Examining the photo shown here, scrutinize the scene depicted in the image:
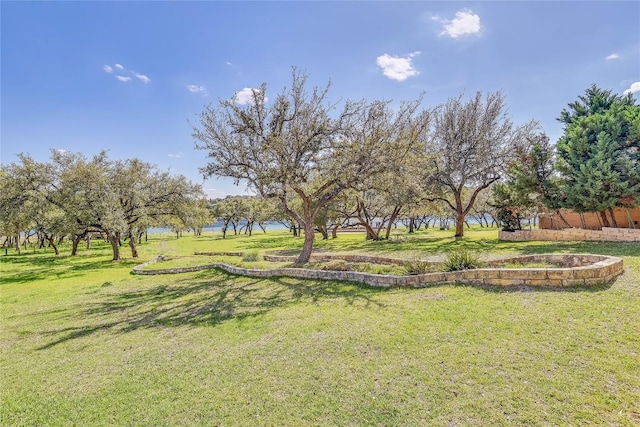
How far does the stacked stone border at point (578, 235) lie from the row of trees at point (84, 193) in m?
19.4

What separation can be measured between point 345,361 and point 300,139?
8.19m

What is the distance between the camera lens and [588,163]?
12.5 meters

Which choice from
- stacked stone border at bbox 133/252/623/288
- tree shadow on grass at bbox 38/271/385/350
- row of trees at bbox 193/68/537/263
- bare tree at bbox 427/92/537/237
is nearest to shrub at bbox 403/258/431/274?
stacked stone border at bbox 133/252/623/288

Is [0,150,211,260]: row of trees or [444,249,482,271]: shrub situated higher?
[0,150,211,260]: row of trees

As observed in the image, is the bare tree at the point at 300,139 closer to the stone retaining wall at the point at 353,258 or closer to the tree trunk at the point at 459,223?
the stone retaining wall at the point at 353,258

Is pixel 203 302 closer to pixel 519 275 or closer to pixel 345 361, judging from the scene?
pixel 345 361

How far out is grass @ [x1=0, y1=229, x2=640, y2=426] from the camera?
10.0 ft

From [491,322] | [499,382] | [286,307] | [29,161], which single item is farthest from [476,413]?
[29,161]

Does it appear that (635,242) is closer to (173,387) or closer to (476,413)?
(476,413)

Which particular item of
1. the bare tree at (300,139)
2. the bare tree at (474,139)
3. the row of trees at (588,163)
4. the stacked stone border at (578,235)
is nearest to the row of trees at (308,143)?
the bare tree at (300,139)

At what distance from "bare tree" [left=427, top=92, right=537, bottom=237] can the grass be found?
11.2 meters

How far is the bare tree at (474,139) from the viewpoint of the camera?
1767cm

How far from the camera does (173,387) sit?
3762mm

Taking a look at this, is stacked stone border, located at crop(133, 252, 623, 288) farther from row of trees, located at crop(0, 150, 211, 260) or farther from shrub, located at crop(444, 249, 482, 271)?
row of trees, located at crop(0, 150, 211, 260)
